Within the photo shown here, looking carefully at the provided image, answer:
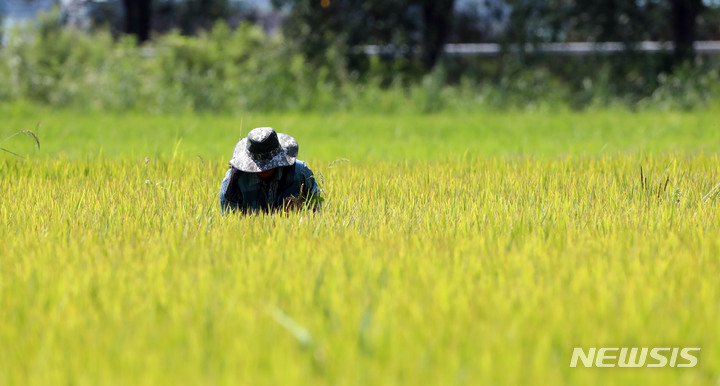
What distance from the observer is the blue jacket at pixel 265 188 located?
423cm

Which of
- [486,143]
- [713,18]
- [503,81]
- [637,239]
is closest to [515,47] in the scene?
[503,81]

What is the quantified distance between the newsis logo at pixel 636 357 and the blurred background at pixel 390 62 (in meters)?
11.8

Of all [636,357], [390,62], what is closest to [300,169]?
[636,357]

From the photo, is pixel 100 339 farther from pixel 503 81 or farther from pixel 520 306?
pixel 503 81

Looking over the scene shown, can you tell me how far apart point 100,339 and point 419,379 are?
3.07 ft

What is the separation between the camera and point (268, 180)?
431cm

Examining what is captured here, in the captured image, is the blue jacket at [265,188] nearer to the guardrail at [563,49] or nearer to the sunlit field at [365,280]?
the sunlit field at [365,280]

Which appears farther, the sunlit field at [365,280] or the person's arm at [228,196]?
the person's arm at [228,196]

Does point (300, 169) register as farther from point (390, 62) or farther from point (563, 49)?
point (563, 49)

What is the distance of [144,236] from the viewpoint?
3.59m

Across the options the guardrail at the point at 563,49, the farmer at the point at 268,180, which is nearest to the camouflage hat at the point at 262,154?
the farmer at the point at 268,180

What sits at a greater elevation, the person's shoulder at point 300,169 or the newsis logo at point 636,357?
the person's shoulder at point 300,169

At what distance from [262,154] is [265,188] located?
0.37m

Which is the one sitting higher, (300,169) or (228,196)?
(300,169)
